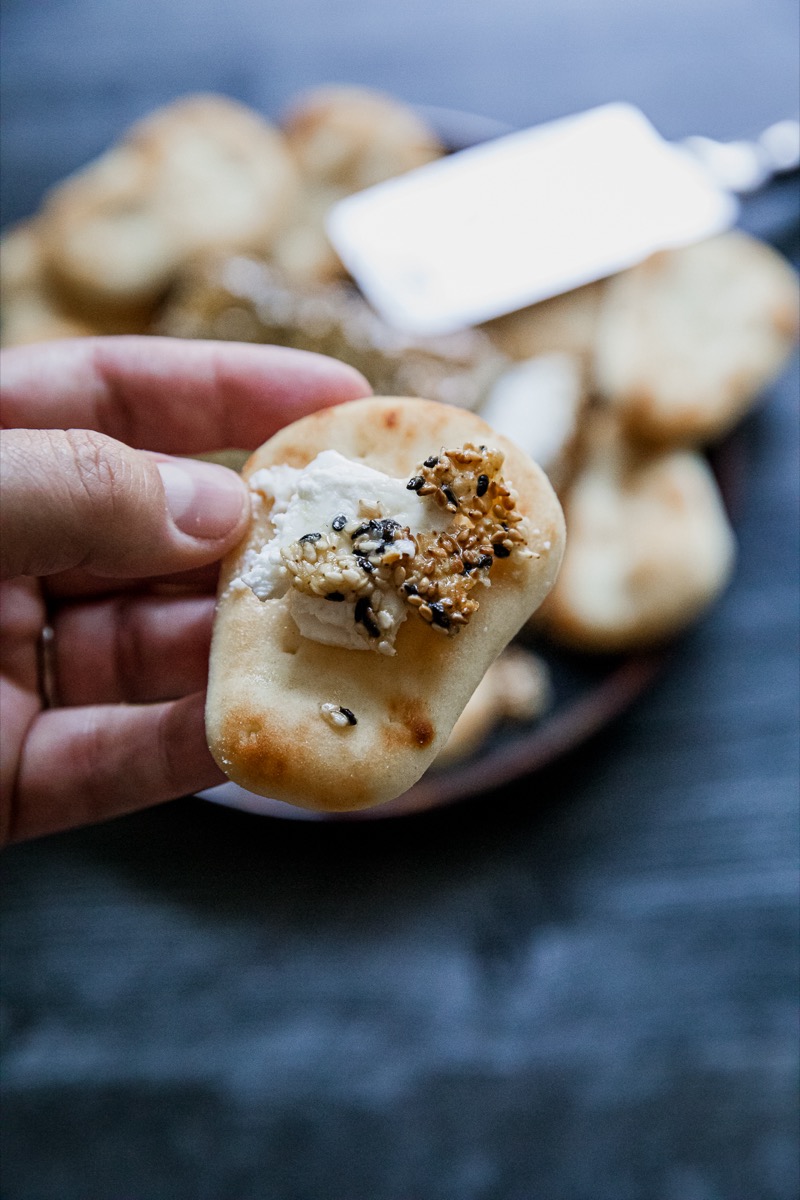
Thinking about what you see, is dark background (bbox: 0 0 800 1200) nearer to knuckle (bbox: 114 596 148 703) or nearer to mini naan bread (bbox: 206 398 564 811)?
knuckle (bbox: 114 596 148 703)

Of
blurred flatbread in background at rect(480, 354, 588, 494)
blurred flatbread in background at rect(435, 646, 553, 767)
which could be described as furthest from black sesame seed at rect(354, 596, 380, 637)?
blurred flatbread in background at rect(480, 354, 588, 494)

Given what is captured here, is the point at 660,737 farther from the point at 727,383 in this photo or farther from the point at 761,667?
the point at 727,383

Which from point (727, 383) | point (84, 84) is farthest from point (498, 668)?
point (84, 84)

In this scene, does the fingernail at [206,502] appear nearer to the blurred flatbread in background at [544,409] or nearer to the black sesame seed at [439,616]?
the black sesame seed at [439,616]

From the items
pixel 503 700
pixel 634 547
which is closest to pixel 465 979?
pixel 503 700

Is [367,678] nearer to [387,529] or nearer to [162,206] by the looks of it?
[387,529]

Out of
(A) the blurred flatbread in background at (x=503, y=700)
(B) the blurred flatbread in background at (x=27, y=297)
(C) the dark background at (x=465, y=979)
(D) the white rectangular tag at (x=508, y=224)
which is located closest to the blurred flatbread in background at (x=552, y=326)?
(D) the white rectangular tag at (x=508, y=224)
